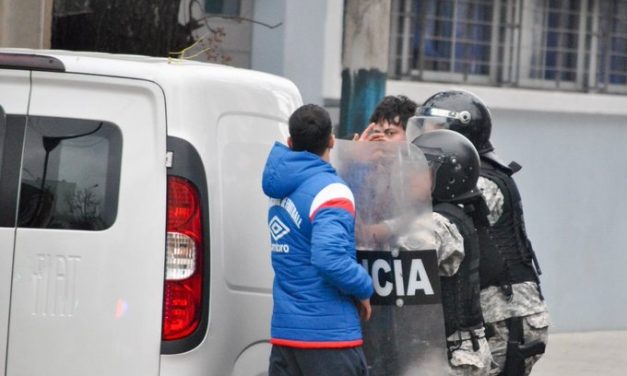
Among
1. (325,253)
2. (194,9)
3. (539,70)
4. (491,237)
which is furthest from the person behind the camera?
(539,70)

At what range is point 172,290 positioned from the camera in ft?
15.1

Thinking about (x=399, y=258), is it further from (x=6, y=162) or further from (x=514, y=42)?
(x=514, y=42)

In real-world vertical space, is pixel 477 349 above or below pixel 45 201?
below

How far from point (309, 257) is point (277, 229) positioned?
0.17m

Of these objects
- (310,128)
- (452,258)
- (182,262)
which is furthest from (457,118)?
(182,262)

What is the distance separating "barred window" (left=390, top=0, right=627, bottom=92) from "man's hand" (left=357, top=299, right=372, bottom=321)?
6.17 metres

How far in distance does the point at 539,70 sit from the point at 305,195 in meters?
7.16

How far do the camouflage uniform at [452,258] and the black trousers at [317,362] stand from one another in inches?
15.6

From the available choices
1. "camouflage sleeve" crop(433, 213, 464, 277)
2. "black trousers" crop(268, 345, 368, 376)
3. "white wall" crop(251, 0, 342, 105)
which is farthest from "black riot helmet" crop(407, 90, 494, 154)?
"white wall" crop(251, 0, 342, 105)

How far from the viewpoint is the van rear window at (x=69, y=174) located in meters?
4.62

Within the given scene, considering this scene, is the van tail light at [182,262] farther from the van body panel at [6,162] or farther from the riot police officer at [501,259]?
the riot police officer at [501,259]

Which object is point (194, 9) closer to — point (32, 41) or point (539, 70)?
point (32, 41)

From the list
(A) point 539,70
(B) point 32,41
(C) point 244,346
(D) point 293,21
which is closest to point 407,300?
(C) point 244,346

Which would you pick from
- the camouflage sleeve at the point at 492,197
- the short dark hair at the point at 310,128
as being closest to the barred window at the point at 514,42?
the camouflage sleeve at the point at 492,197
